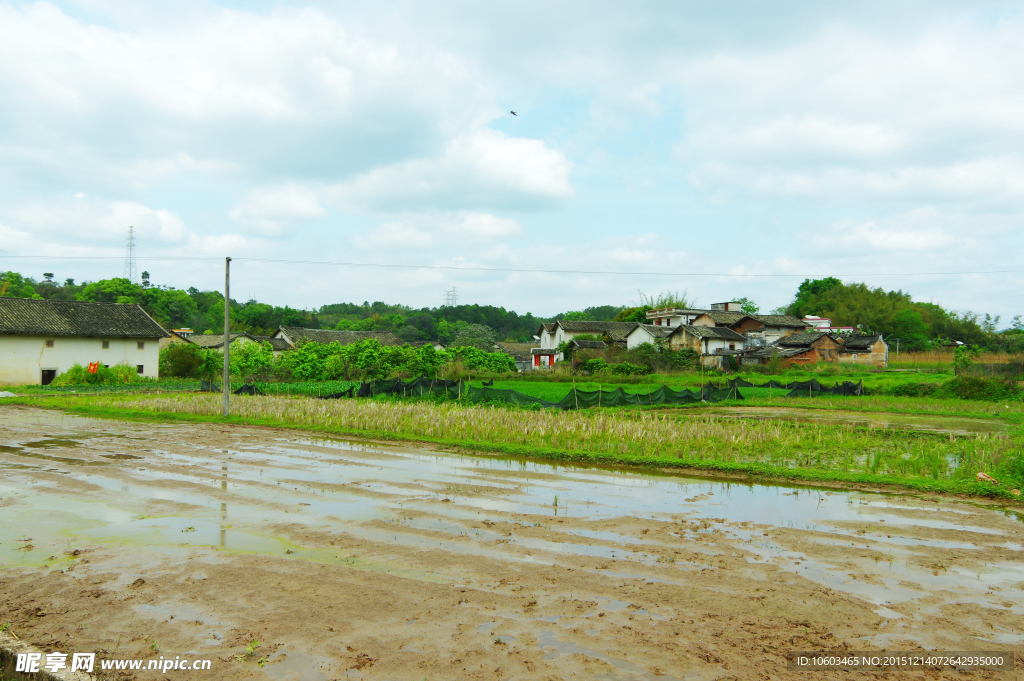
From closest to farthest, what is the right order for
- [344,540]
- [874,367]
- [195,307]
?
[344,540], [874,367], [195,307]

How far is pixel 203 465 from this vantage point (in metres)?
15.4

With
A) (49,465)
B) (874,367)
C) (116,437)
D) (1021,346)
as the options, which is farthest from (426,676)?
(1021,346)

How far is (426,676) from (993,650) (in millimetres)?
5358

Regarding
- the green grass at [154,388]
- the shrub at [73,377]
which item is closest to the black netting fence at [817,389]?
the green grass at [154,388]

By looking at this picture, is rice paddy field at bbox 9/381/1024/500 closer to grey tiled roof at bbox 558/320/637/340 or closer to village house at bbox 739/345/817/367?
village house at bbox 739/345/817/367

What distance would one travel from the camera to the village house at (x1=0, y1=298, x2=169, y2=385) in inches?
1679

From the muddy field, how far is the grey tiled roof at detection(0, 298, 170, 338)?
122ft

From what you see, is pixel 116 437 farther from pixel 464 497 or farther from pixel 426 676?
pixel 426 676

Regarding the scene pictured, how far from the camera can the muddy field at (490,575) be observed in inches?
225

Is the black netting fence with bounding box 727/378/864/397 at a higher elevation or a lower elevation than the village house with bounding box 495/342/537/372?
lower

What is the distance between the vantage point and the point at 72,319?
153 ft

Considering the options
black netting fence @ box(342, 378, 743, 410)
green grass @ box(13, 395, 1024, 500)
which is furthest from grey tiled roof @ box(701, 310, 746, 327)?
green grass @ box(13, 395, 1024, 500)

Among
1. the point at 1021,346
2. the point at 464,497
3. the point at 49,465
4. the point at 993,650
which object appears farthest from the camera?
the point at 1021,346

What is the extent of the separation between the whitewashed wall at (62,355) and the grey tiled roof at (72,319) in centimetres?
65
